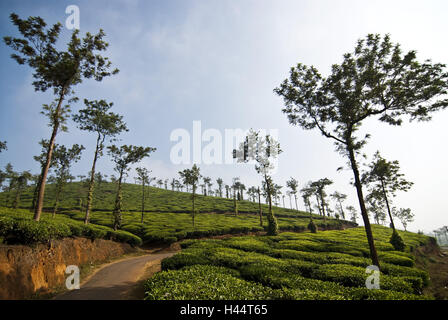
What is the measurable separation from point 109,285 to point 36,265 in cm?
372

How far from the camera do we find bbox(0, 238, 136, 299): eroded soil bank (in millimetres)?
7941

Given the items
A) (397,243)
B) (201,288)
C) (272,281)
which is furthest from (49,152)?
(397,243)

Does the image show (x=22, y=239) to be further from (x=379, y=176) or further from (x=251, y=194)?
(x=251, y=194)

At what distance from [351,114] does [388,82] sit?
2.82 metres

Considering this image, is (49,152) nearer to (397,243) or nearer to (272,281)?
(272,281)

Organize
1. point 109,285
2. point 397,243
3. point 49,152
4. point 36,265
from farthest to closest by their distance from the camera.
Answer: point 397,243, point 49,152, point 109,285, point 36,265

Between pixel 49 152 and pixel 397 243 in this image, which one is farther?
pixel 397 243

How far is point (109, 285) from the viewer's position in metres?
11.0

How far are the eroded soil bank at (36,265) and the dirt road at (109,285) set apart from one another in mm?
1226

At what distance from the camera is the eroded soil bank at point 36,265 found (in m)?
7.94

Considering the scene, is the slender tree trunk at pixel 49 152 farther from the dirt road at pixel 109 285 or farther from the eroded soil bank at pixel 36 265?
the dirt road at pixel 109 285

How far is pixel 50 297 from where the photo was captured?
9258 millimetres

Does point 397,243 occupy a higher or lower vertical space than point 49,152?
lower
